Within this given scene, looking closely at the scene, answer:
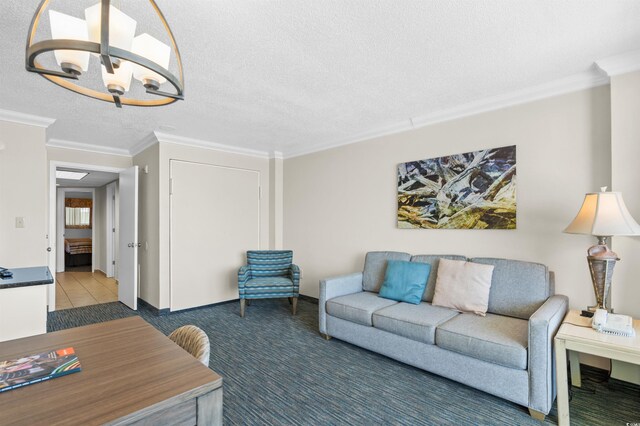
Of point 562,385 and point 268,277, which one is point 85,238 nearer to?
point 268,277

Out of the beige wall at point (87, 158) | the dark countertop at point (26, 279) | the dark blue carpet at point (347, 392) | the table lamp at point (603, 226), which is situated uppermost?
the beige wall at point (87, 158)

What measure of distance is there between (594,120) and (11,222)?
5.65 metres

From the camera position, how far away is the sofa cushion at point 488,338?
6.94 ft

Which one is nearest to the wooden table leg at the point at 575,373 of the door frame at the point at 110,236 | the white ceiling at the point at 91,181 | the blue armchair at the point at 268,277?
the blue armchair at the point at 268,277

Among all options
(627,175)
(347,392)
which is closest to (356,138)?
(627,175)

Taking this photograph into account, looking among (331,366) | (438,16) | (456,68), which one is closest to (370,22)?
(438,16)

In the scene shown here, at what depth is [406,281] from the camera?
3205 mm

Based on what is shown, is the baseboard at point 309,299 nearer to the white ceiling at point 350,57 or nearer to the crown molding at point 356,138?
the crown molding at point 356,138

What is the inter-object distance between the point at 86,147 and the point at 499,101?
210 inches

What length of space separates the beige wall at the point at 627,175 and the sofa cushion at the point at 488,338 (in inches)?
27.5

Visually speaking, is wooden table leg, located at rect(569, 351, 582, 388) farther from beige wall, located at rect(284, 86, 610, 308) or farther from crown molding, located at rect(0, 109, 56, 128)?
crown molding, located at rect(0, 109, 56, 128)

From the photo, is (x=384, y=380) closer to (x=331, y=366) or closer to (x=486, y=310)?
(x=331, y=366)

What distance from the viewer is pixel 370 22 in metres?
1.89

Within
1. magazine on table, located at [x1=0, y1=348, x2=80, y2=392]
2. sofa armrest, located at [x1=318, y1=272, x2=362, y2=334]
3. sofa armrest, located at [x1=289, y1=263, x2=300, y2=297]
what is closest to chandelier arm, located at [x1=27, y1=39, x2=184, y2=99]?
magazine on table, located at [x1=0, y1=348, x2=80, y2=392]
